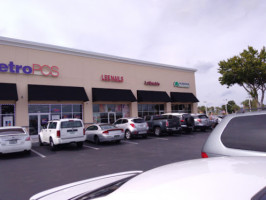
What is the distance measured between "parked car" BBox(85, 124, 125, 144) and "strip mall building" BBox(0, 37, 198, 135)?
5.44 metres

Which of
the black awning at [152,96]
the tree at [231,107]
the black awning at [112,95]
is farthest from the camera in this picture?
the tree at [231,107]

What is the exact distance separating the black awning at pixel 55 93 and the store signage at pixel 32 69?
123cm

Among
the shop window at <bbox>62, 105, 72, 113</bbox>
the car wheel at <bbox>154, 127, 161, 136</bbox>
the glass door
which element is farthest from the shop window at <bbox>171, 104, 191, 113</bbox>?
the shop window at <bbox>62, 105, 72, 113</bbox>

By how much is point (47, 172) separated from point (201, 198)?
22.5ft

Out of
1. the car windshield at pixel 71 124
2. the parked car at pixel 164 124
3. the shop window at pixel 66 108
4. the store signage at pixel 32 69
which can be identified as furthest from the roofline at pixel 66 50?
the car windshield at pixel 71 124

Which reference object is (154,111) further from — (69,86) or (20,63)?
(20,63)

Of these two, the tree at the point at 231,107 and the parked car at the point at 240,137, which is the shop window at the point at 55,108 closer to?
the parked car at the point at 240,137

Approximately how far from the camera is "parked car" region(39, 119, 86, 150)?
11617 mm

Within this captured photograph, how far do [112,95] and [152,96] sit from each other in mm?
5258

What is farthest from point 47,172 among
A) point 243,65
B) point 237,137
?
point 243,65

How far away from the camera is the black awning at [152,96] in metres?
23.2

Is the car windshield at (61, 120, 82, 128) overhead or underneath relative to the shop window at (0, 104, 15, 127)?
underneath

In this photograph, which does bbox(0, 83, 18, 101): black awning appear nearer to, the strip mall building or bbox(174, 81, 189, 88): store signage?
the strip mall building

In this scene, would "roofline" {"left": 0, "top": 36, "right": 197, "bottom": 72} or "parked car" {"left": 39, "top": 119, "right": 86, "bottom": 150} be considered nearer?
"parked car" {"left": 39, "top": 119, "right": 86, "bottom": 150}
